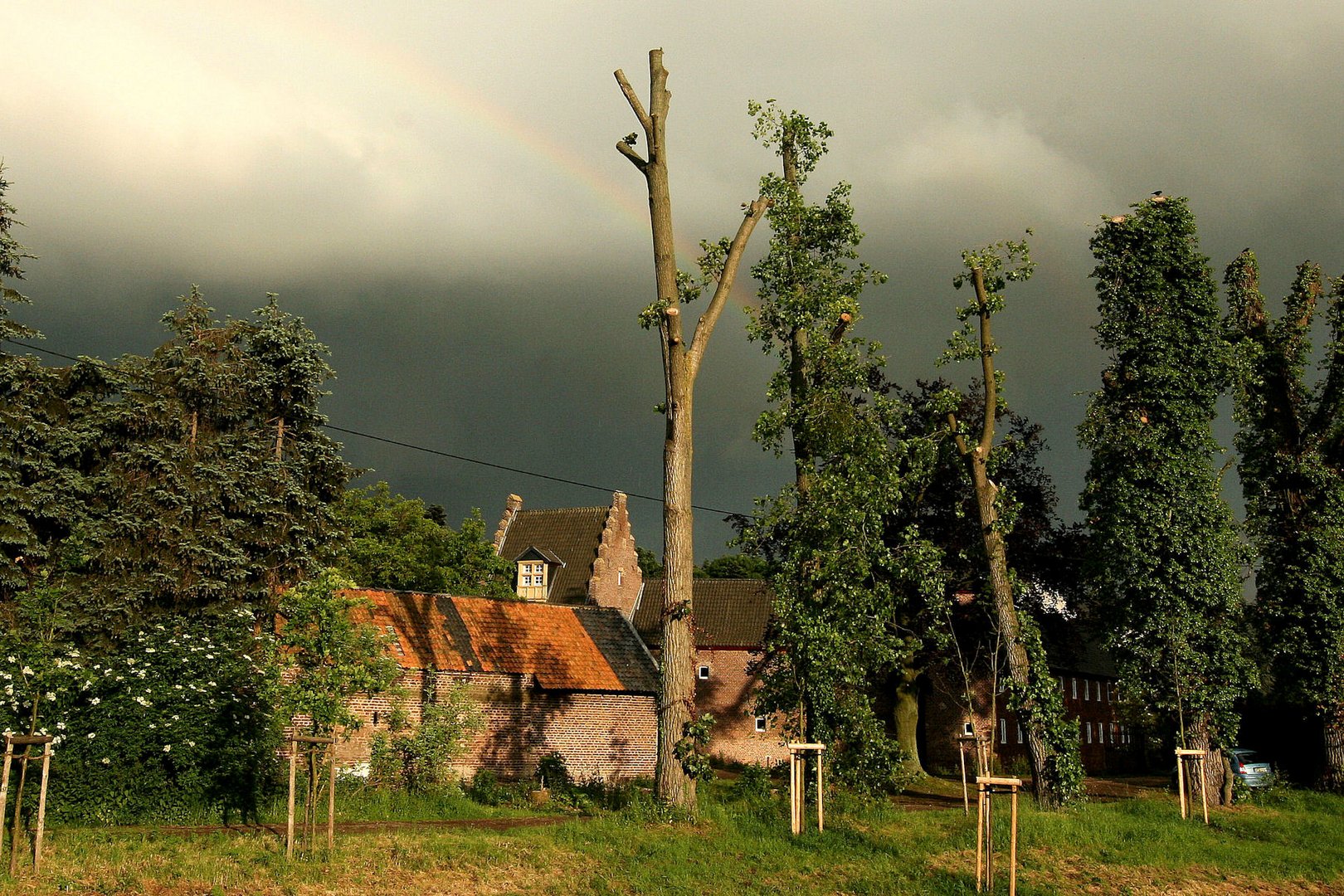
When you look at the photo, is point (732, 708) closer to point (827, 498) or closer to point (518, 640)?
point (518, 640)

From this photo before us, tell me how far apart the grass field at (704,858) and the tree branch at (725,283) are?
7310mm

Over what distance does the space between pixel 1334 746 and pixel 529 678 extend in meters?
20.1

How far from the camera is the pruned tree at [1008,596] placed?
73.4 ft

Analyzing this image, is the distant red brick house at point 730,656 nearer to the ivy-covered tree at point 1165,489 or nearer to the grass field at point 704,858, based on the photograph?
the ivy-covered tree at point 1165,489

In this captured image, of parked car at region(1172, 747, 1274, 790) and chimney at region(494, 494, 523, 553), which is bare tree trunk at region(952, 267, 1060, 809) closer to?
parked car at region(1172, 747, 1274, 790)

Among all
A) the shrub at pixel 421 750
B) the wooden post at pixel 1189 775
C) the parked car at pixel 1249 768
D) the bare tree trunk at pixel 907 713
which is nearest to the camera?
the wooden post at pixel 1189 775

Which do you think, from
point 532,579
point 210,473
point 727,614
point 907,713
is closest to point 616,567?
point 532,579

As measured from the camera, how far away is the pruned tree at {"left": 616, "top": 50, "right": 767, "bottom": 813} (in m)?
17.6

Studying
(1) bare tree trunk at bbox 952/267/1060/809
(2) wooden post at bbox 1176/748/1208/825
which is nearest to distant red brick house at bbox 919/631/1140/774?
(2) wooden post at bbox 1176/748/1208/825

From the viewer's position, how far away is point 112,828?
1650 cm

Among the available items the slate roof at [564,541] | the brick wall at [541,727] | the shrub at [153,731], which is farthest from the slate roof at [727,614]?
the shrub at [153,731]

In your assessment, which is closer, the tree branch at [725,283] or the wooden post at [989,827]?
the wooden post at [989,827]

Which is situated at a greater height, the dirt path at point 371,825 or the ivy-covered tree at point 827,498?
the ivy-covered tree at point 827,498

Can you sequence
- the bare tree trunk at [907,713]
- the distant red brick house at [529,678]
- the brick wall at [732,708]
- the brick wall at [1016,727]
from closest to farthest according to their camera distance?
the distant red brick house at [529,678] < the bare tree trunk at [907,713] < the brick wall at [1016,727] < the brick wall at [732,708]
